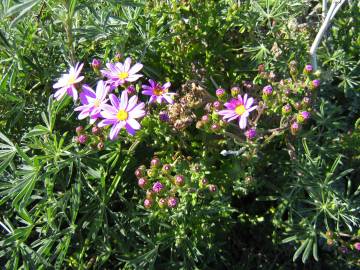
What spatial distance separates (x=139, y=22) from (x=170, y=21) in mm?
166

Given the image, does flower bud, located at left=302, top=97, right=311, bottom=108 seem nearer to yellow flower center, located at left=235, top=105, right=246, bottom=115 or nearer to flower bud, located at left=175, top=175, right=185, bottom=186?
yellow flower center, located at left=235, top=105, right=246, bottom=115

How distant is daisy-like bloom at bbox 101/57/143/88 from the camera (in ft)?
6.58

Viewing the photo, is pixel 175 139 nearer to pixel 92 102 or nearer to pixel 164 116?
pixel 164 116

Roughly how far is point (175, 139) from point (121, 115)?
53cm

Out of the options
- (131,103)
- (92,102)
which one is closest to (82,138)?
(92,102)

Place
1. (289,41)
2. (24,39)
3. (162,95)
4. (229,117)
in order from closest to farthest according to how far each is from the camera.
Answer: (229,117) < (162,95) < (24,39) < (289,41)

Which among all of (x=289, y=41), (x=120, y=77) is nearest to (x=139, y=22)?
(x=120, y=77)

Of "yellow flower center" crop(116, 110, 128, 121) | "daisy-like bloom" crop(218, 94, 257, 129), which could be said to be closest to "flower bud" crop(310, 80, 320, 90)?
"daisy-like bloom" crop(218, 94, 257, 129)

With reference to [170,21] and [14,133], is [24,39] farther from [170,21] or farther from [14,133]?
[170,21]

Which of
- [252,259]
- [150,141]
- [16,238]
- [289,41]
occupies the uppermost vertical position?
[289,41]

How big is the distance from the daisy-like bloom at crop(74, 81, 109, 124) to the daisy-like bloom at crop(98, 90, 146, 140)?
0.13 feet

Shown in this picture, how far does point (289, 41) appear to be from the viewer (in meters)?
2.61

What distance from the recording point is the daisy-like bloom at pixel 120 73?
2.01m

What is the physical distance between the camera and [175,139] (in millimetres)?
2320
